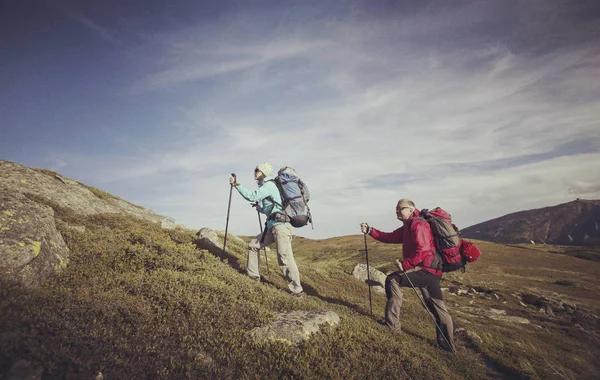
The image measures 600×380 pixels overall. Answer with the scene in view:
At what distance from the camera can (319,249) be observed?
78500mm

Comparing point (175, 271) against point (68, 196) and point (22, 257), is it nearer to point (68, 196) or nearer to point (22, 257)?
point (22, 257)

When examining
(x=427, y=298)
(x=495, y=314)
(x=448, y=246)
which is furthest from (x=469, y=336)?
(x=495, y=314)

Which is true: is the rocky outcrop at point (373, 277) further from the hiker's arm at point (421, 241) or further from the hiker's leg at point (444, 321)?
the hiker's arm at point (421, 241)

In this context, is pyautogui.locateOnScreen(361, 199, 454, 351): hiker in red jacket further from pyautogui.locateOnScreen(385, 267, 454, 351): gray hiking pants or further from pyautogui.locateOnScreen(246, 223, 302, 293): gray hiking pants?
pyautogui.locateOnScreen(246, 223, 302, 293): gray hiking pants

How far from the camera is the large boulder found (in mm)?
6156

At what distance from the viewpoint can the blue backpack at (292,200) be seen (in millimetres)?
9727

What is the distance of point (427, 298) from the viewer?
8.73 m

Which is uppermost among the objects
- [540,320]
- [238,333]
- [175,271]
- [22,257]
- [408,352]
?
[22,257]

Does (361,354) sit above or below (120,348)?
below

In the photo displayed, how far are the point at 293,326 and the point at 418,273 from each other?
4045mm

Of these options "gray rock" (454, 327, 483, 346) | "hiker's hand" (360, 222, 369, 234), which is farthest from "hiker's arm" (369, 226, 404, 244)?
"gray rock" (454, 327, 483, 346)

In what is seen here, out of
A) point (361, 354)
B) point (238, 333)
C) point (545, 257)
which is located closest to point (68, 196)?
point (238, 333)

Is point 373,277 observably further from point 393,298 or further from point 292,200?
point 292,200

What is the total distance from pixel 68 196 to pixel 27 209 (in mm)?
6327
